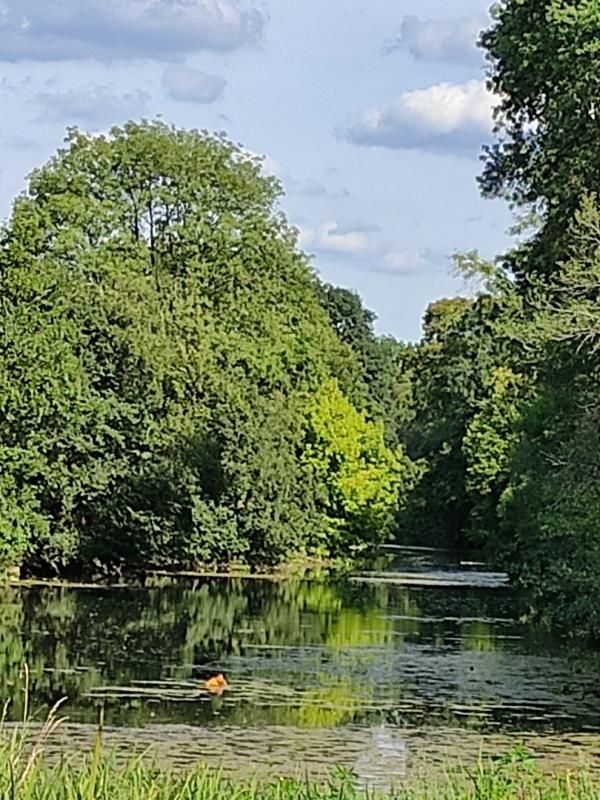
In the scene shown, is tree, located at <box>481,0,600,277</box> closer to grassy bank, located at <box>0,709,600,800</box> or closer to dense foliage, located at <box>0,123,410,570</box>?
grassy bank, located at <box>0,709,600,800</box>

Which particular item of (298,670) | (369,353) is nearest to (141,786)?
(298,670)

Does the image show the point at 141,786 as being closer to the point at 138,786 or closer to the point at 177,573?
the point at 138,786

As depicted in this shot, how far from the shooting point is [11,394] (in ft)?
117

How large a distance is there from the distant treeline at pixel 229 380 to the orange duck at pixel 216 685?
525cm

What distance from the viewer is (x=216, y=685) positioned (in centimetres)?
2066

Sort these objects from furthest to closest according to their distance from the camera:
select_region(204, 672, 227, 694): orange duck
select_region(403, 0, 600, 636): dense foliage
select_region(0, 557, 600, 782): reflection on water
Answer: select_region(204, 672, 227, 694): orange duck < select_region(403, 0, 600, 636): dense foliage < select_region(0, 557, 600, 782): reflection on water

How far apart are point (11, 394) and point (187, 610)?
23.0 ft

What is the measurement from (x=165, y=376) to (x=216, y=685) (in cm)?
2250

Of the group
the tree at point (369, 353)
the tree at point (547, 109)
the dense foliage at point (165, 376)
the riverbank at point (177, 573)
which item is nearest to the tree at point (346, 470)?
the dense foliage at point (165, 376)

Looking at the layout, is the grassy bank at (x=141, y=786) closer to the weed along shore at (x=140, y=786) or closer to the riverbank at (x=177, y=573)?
the weed along shore at (x=140, y=786)

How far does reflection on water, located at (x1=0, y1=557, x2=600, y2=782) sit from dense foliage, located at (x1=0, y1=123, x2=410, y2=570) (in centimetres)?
372

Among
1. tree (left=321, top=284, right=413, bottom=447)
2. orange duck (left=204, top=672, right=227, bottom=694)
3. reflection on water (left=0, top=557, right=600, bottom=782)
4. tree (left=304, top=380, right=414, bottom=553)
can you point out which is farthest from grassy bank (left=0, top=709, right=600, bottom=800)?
tree (left=321, top=284, right=413, bottom=447)

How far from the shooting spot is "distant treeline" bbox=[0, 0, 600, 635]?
78.6 ft

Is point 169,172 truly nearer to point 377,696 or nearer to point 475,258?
point 475,258
